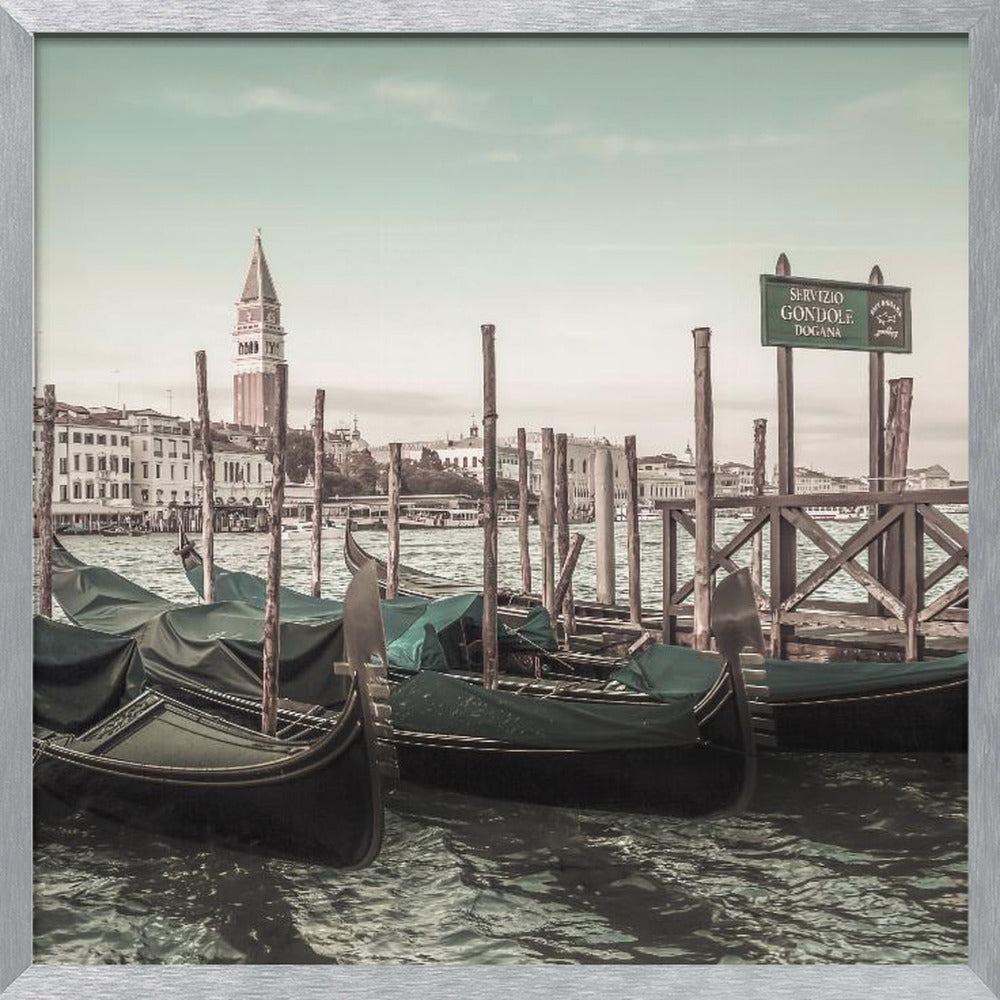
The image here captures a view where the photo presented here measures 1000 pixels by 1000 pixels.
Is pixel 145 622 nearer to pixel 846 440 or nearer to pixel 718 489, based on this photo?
pixel 718 489

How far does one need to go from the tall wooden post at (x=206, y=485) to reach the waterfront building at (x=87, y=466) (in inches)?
5.7

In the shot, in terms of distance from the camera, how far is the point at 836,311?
1998 millimetres

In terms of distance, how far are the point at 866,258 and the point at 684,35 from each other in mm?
490

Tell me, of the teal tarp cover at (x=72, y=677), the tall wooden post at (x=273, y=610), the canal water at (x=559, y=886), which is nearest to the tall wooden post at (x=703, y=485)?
the canal water at (x=559, y=886)

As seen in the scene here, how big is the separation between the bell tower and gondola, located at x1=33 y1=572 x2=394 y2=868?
0.58 metres

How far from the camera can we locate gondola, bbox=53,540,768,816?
208 cm

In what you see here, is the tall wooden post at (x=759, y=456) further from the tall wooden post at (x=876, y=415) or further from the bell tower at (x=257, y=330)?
the bell tower at (x=257, y=330)

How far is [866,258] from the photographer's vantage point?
1920mm

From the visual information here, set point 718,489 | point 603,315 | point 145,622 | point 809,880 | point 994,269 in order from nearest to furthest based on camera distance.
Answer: point 994,269 → point 809,880 → point 603,315 → point 718,489 → point 145,622

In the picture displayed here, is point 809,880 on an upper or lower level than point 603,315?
lower

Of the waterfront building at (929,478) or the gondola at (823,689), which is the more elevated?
the waterfront building at (929,478)

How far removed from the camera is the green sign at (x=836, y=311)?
1.90 metres

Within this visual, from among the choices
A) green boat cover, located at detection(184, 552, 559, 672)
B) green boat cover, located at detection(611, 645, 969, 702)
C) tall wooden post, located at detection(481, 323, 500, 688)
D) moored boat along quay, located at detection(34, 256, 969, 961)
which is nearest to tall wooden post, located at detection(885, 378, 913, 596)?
moored boat along quay, located at detection(34, 256, 969, 961)

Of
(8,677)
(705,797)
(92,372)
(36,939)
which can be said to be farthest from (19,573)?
(705,797)
